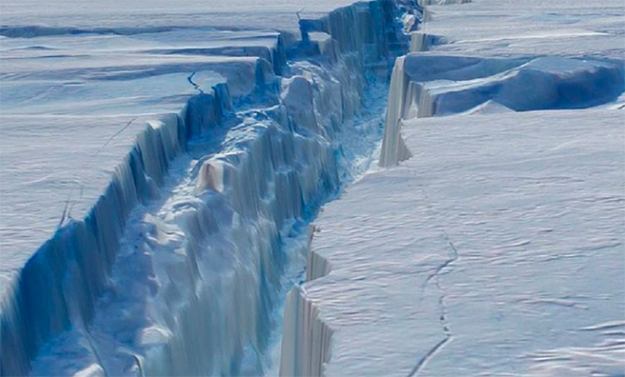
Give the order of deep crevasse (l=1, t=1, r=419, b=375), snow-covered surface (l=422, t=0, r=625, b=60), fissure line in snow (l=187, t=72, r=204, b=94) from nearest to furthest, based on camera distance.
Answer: deep crevasse (l=1, t=1, r=419, b=375)
fissure line in snow (l=187, t=72, r=204, b=94)
snow-covered surface (l=422, t=0, r=625, b=60)

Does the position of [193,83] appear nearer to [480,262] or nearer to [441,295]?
[480,262]

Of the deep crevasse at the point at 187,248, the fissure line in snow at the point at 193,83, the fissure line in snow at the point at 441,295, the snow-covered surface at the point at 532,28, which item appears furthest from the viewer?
the snow-covered surface at the point at 532,28

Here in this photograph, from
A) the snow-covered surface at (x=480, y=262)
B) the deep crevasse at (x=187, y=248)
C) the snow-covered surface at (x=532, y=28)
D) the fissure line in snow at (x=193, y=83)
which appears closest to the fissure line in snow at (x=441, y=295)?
the snow-covered surface at (x=480, y=262)

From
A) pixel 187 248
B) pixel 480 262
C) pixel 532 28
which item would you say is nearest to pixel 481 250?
pixel 480 262

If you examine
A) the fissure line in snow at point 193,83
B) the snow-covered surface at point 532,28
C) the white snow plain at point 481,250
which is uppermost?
the white snow plain at point 481,250

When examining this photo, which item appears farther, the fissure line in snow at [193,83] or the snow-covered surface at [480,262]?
the fissure line in snow at [193,83]

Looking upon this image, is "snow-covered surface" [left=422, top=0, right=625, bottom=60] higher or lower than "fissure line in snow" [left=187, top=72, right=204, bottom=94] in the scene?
lower

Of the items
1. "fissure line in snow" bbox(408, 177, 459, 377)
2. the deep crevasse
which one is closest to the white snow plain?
"fissure line in snow" bbox(408, 177, 459, 377)

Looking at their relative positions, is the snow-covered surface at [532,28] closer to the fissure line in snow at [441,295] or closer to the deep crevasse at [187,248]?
the deep crevasse at [187,248]

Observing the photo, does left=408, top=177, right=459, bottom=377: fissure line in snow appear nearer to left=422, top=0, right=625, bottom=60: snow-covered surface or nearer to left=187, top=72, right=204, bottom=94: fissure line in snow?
left=187, top=72, right=204, bottom=94: fissure line in snow
